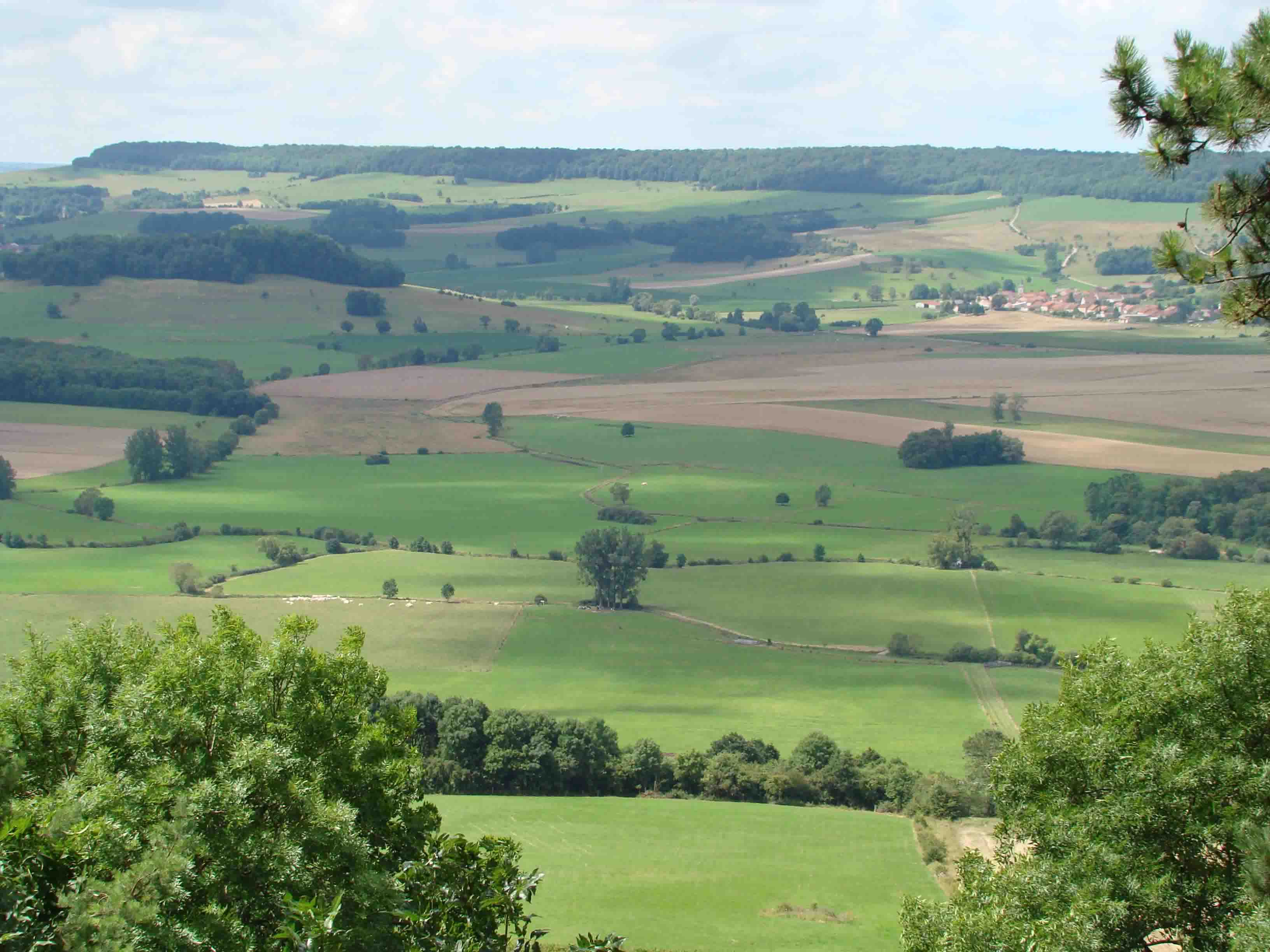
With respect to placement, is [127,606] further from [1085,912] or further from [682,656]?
[1085,912]

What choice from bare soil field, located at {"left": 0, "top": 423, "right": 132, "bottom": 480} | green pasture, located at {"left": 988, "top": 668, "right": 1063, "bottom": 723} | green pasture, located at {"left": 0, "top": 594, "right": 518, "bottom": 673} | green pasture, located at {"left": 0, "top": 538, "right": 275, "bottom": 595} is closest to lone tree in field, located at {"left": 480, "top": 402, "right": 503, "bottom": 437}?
bare soil field, located at {"left": 0, "top": 423, "right": 132, "bottom": 480}

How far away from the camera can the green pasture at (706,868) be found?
107ft

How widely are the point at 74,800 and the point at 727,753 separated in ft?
111

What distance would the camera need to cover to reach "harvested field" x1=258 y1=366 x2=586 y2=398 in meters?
128

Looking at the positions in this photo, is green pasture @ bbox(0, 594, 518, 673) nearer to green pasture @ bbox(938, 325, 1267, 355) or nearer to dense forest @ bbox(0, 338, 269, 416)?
dense forest @ bbox(0, 338, 269, 416)

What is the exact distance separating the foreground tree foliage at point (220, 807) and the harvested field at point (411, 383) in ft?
338

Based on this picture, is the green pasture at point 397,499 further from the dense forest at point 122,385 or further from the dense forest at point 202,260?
the dense forest at point 202,260

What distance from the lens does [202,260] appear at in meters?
169

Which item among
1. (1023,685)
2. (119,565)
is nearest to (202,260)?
(119,565)

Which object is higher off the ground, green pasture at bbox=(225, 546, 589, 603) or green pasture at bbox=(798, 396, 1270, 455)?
green pasture at bbox=(798, 396, 1270, 455)

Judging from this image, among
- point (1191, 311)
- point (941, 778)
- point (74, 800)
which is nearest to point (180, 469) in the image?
point (941, 778)

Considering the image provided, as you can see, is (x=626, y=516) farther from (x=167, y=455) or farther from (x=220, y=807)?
(x=220, y=807)

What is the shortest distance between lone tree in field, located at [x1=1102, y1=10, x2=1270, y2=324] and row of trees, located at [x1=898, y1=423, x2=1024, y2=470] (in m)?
86.9

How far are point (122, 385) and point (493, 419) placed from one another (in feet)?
114
